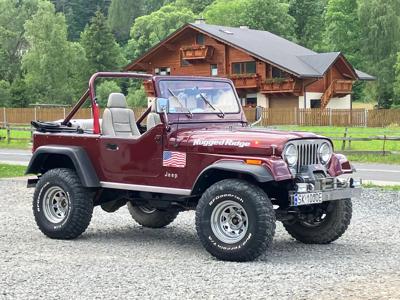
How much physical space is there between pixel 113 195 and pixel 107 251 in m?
1.28

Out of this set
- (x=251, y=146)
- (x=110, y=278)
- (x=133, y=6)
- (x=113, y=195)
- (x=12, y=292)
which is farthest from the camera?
(x=133, y=6)

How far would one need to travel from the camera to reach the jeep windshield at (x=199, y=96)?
981 cm

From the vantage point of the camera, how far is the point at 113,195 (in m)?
10.4

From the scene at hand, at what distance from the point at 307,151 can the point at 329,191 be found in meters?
0.52

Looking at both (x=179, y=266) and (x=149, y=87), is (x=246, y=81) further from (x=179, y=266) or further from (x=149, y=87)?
(x=179, y=266)

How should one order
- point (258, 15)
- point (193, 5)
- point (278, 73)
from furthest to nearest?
1. point (193, 5)
2. point (258, 15)
3. point (278, 73)

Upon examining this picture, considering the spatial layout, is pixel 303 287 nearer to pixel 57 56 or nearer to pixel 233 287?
pixel 233 287

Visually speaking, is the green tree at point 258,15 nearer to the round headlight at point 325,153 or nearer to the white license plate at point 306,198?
the round headlight at point 325,153

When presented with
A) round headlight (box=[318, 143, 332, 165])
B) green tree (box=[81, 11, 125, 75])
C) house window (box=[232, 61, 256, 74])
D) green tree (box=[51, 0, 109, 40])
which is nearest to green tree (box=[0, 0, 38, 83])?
green tree (box=[81, 11, 125, 75])

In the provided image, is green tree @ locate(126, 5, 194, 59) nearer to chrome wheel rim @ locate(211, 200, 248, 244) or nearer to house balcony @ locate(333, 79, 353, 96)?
house balcony @ locate(333, 79, 353, 96)

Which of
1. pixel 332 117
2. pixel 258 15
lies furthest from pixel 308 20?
pixel 332 117

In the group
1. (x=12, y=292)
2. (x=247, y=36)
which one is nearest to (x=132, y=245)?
(x=12, y=292)

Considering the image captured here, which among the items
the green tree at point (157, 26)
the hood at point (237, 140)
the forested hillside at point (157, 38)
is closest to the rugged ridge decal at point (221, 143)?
the hood at point (237, 140)

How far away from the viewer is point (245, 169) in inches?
334
